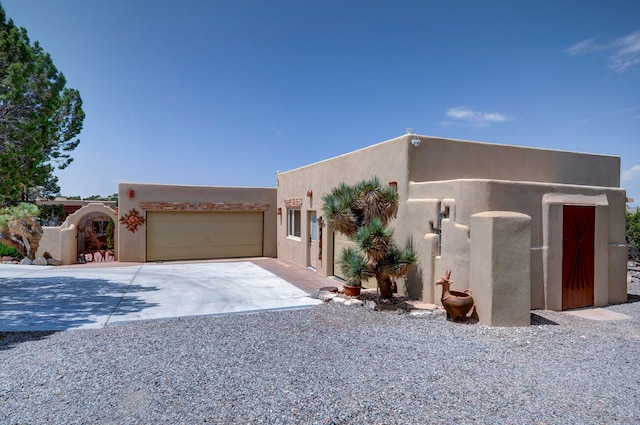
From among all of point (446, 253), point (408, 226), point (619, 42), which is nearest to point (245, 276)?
point (408, 226)

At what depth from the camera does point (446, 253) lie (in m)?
8.75

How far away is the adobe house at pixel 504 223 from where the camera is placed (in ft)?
25.2

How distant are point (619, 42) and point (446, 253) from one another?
27.7 feet

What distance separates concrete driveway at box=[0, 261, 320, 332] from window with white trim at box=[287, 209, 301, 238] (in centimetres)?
298

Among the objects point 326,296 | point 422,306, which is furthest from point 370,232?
point 326,296

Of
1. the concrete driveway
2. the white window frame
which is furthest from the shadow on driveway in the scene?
the white window frame

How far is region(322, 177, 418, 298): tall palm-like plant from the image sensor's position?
889 centimetres

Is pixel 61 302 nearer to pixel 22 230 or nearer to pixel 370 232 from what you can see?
pixel 370 232

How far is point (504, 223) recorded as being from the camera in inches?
301

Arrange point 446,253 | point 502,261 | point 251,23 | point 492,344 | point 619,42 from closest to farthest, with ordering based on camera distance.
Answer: point 492,344 < point 502,261 < point 446,253 < point 619,42 < point 251,23

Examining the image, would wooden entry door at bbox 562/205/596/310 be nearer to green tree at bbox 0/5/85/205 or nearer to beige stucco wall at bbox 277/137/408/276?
beige stucco wall at bbox 277/137/408/276

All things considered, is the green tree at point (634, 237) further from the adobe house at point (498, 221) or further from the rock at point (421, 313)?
the rock at point (421, 313)

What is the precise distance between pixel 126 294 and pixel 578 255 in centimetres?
1186

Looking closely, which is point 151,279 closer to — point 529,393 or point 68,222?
point 68,222
